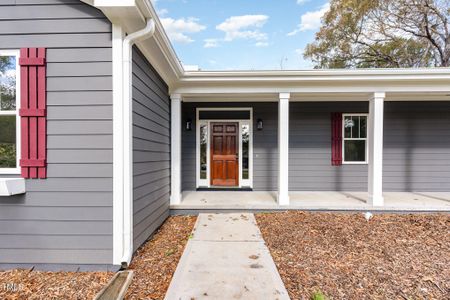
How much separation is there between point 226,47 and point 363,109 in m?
10.7

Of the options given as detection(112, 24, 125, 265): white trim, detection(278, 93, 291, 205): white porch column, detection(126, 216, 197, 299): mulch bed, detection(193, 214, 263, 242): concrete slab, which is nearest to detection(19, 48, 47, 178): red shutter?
detection(112, 24, 125, 265): white trim

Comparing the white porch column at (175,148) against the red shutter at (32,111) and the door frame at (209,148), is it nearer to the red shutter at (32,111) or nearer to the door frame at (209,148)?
the door frame at (209,148)

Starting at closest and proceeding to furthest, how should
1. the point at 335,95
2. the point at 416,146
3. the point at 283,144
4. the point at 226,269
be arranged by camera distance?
the point at 226,269 < the point at 283,144 < the point at 335,95 < the point at 416,146

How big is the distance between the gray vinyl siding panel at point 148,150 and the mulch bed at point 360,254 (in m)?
1.61

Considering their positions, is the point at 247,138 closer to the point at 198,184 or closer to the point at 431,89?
the point at 198,184

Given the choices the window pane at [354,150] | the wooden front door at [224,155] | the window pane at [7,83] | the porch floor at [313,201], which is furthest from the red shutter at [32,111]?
the window pane at [354,150]

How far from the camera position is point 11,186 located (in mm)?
Answer: 2307

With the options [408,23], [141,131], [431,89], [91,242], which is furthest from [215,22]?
[91,242]

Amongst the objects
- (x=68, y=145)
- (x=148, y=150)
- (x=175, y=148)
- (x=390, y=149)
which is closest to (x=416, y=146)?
(x=390, y=149)

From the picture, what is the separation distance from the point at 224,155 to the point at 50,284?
4389mm

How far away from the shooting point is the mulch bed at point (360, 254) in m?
2.24

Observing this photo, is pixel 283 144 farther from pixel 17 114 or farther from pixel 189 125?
pixel 17 114

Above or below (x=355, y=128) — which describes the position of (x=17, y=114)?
below

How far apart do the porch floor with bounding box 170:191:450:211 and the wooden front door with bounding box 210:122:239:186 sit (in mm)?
484
